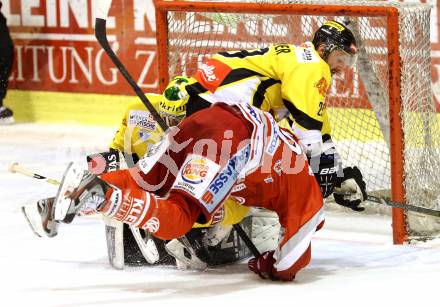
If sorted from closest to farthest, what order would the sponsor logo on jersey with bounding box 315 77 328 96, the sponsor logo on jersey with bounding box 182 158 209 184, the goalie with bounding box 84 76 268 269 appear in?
the sponsor logo on jersey with bounding box 182 158 209 184 → the goalie with bounding box 84 76 268 269 → the sponsor logo on jersey with bounding box 315 77 328 96

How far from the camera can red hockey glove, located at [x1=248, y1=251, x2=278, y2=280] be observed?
13.5 feet

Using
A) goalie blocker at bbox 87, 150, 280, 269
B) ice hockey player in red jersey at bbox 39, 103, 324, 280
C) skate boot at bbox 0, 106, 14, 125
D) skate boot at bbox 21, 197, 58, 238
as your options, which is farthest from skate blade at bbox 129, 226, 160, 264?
skate boot at bbox 0, 106, 14, 125

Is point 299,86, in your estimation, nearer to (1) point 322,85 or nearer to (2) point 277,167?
(1) point 322,85

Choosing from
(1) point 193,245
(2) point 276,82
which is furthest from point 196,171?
(2) point 276,82

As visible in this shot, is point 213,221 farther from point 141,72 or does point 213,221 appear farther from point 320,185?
point 141,72

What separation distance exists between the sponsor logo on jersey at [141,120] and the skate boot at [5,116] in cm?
333

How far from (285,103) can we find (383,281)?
0.87 m

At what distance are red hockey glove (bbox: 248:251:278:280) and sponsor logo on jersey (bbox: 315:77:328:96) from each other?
2.21 feet

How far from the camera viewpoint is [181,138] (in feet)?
13.0

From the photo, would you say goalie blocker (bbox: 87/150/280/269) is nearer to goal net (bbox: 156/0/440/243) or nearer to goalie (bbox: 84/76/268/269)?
goalie (bbox: 84/76/268/269)

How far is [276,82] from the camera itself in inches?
177

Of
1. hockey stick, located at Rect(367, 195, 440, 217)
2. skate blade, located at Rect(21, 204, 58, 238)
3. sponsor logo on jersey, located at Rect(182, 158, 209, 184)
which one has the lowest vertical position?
hockey stick, located at Rect(367, 195, 440, 217)

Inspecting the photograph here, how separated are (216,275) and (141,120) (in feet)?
3.09

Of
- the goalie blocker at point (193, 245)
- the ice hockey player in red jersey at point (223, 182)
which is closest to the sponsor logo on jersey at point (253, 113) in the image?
the ice hockey player in red jersey at point (223, 182)
